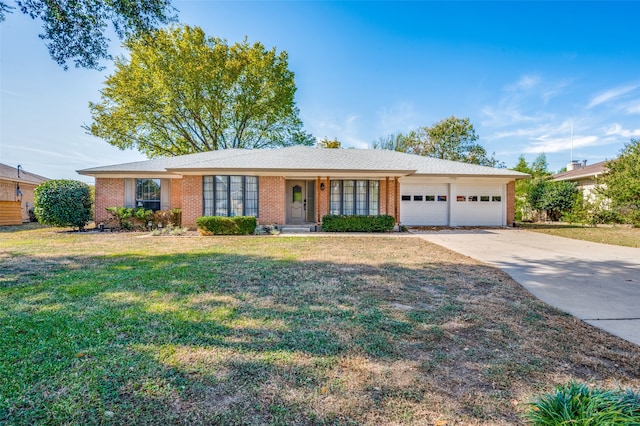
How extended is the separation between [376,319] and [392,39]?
15123 millimetres

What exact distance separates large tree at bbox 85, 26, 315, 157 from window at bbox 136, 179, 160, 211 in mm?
11707

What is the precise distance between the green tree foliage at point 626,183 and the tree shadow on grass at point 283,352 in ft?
52.6

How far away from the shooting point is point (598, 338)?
Result: 3.20 metres

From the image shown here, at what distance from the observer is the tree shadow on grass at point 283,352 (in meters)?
2.06

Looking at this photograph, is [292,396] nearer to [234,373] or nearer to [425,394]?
[234,373]

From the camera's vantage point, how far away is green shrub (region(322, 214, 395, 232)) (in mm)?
13500

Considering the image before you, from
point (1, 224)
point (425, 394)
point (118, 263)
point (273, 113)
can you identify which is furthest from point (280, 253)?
point (273, 113)

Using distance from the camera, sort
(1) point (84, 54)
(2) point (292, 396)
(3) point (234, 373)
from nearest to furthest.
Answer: (2) point (292, 396) < (3) point (234, 373) < (1) point (84, 54)

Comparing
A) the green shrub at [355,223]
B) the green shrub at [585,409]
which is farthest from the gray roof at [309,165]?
the green shrub at [585,409]

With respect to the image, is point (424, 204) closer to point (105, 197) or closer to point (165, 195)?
point (165, 195)

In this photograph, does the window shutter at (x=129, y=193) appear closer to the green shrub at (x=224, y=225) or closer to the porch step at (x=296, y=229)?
the green shrub at (x=224, y=225)

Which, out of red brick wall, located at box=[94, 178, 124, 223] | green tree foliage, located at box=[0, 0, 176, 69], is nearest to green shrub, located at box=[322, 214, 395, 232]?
green tree foliage, located at box=[0, 0, 176, 69]

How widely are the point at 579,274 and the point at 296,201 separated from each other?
12.0 m

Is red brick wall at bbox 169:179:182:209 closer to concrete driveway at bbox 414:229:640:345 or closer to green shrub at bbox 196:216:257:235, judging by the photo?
green shrub at bbox 196:216:257:235
